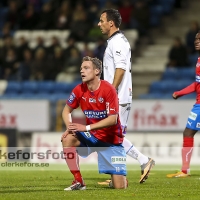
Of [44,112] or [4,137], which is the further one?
[44,112]

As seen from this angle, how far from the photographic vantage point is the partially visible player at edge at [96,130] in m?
8.56

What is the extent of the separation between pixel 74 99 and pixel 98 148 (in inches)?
27.4

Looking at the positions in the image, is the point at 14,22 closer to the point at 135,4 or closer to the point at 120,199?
the point at 135,4

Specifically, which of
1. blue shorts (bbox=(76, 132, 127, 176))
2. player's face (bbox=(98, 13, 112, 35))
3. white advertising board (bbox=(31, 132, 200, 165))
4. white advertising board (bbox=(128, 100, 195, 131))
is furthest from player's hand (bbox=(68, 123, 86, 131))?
white advertising board (bbox=(128, 100, 195, 131))

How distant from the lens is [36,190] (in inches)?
343

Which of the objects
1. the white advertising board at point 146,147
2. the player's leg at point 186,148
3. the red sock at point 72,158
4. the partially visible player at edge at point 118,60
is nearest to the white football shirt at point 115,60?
the partially visible player at edge at point 118,60

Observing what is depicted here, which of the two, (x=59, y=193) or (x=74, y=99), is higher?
(x=74, y=99)

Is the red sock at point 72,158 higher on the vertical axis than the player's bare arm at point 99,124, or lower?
lower

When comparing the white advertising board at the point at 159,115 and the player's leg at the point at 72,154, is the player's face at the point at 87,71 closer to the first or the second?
the player's leg at the point at 72,154

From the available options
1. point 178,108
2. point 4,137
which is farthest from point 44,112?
point 178,108

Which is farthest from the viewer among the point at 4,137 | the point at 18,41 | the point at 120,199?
the point at 18,41

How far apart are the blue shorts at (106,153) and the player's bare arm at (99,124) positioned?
330mm

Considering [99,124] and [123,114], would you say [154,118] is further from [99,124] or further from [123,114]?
[99,124]

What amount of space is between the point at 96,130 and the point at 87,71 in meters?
0.77
